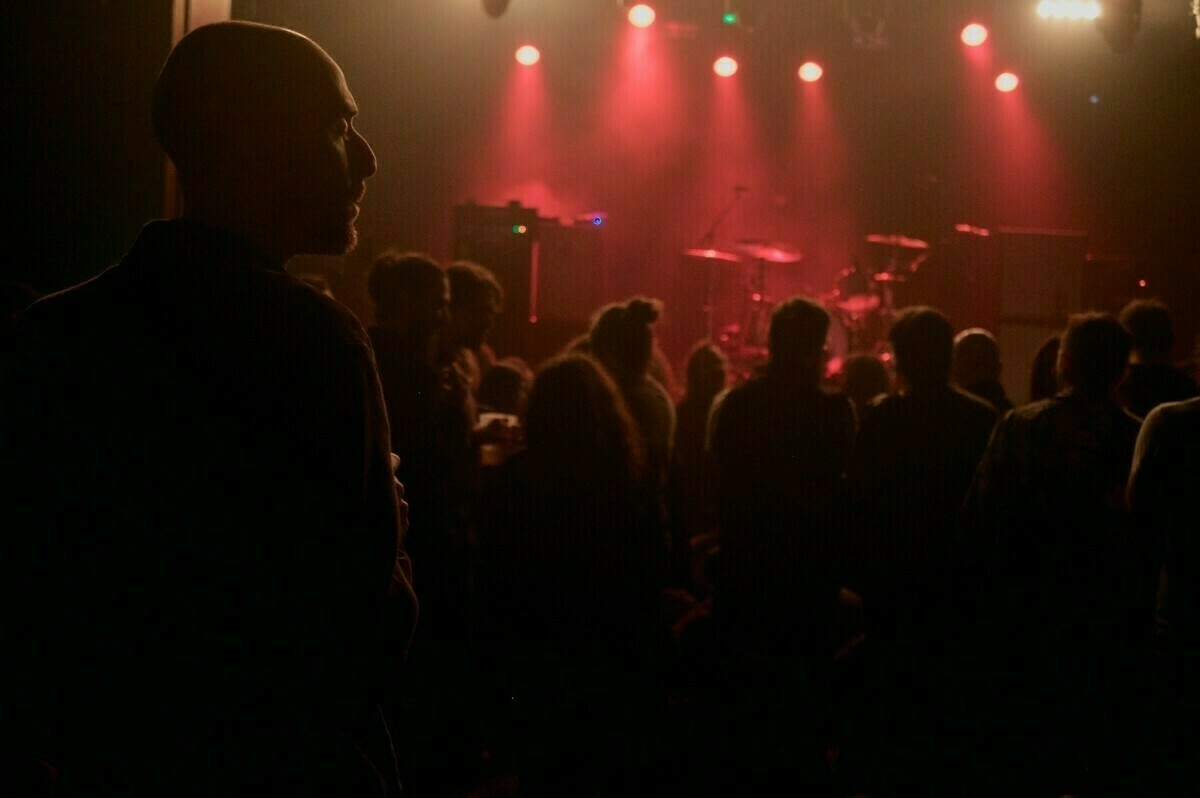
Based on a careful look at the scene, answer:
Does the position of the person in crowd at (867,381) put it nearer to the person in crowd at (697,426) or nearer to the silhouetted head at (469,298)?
the person in crowd at (697,426)

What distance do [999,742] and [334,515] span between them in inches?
127

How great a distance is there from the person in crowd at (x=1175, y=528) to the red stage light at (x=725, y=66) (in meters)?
9.60

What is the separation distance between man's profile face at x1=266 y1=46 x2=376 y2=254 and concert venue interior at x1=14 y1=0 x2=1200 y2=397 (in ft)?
22.6

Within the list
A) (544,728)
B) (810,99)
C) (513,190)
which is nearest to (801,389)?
(544,728)

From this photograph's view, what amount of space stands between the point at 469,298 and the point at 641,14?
6.97 m

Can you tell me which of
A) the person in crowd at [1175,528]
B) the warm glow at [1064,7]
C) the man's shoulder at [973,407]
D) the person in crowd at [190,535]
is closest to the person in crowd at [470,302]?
the man's shoulder at [973,407]

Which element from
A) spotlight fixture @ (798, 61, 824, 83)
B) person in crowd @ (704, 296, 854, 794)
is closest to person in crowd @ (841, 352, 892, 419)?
person in crowd @ (704, 296, 854, 794)

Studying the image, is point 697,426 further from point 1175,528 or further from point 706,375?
point 1175,528

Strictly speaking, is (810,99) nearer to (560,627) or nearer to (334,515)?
(560,627)

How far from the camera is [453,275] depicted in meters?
4.02

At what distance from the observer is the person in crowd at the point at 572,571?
2.92 meters

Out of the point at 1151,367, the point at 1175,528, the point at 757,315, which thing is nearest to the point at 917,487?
the point at 1175,528

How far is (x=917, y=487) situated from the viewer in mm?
3432

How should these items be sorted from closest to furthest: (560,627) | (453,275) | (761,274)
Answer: (560,627) → (453,275) → (761,274)
